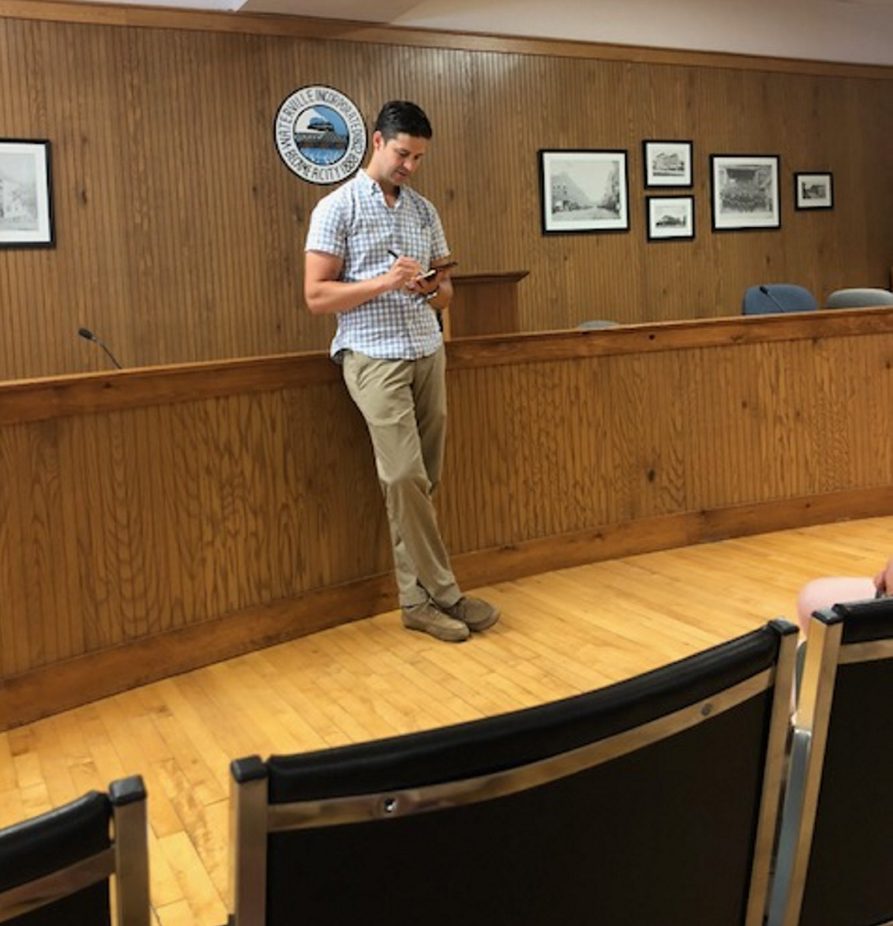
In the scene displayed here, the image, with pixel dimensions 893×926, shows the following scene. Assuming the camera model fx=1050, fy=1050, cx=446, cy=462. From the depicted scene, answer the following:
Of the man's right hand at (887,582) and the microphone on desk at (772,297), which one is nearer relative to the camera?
the man's right hand at (887,582)

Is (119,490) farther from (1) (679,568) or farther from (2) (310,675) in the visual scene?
(1) (679,568)

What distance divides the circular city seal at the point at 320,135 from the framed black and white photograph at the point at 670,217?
6.67ft

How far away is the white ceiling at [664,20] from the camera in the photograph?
18.0ft

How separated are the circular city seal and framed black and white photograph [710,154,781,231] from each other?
258 cm

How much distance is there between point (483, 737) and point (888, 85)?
812 centimetres

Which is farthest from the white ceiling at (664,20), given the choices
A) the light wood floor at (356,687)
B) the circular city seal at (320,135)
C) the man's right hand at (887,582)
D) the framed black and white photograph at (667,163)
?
the man's right hand at (887,582)

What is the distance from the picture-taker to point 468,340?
4.09m

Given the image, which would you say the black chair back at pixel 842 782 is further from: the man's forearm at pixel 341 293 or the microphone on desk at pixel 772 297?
the microphone on desk at pixel 772 297

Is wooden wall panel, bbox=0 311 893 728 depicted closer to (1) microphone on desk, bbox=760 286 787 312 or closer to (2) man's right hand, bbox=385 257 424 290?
(2) man's right hand, bbox=385 257 424 290

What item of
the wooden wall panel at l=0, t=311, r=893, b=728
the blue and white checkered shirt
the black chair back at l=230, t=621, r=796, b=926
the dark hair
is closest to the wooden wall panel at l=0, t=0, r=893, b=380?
the wooden wall panel at l=0, t=311, r=893, b=728

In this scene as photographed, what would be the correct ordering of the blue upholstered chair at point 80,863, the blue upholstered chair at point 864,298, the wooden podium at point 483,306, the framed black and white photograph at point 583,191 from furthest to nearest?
the framed black and white photograph at point 583,191, the blue upholstered chair at point 864,298, the wooden podium at point 483,306, the blue upholstered chair at point 80,863

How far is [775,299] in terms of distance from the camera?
550 cm

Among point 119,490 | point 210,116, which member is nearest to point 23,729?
point 119,490

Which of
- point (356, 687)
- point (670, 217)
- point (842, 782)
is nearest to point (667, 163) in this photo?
point (670, 217)
